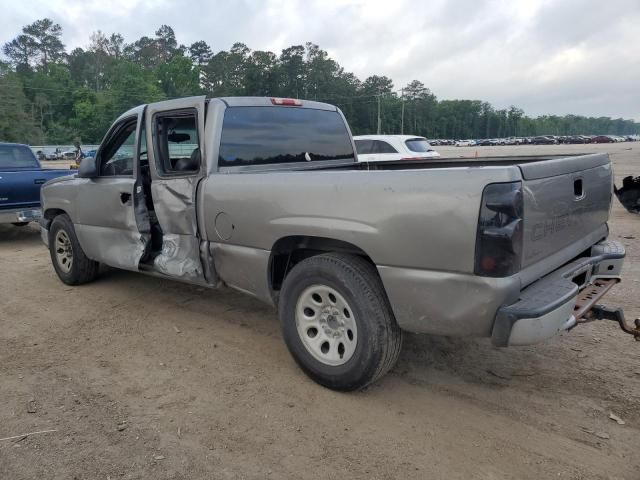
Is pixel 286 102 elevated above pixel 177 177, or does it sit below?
above

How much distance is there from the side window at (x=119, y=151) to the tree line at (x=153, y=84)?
70904mm

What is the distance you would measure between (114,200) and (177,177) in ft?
3.55

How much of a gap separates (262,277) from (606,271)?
246cm

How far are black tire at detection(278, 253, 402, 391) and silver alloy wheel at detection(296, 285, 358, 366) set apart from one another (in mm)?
40

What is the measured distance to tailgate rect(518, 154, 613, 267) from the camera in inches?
106

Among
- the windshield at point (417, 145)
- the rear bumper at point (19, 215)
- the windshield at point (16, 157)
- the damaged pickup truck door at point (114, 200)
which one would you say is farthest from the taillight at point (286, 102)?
the windshield at point (417, 145)

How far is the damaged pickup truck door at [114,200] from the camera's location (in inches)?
188

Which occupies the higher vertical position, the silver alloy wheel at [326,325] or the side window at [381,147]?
the side window at [381,147]

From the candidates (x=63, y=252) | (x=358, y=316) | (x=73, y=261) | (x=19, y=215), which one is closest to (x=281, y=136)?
(x=358, y=316)

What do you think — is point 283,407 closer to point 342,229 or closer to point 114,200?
point 342,229

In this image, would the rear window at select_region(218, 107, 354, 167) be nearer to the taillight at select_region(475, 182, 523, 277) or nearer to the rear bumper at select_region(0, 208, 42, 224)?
the taillight at select_region(475, 182, 523, 277)

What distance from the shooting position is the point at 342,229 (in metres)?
3.06

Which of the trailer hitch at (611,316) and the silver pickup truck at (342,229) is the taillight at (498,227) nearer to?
the silver pickup truck at (342,229)

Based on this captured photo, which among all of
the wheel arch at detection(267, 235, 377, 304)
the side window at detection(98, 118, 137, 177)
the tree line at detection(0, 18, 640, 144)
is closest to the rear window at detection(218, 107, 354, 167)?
the wheel arch at detection(267, 235, 377, 304)
